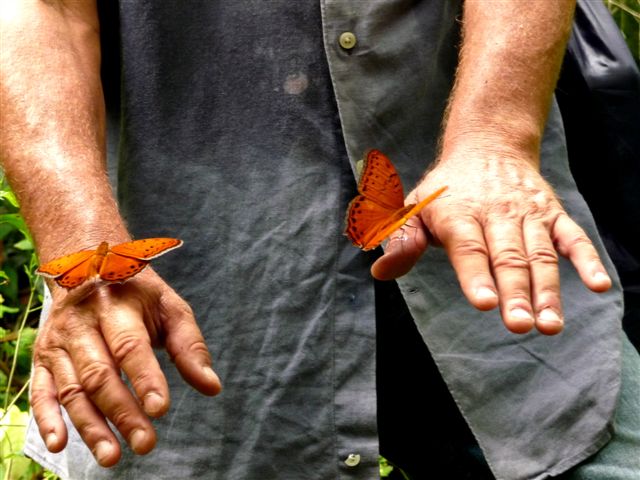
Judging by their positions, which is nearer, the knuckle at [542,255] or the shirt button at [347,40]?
the knuckle at [542,255]

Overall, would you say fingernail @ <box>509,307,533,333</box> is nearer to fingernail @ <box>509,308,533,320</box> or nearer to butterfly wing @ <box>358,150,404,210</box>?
fingernail @ <box>509,308,533,320</box>

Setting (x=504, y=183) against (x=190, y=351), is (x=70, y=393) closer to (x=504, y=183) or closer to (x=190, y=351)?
(x=190, y=351)

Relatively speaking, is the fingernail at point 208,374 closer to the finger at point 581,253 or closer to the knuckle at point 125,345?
the knuckle at point 125,345

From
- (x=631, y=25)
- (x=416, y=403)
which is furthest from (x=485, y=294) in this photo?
(x=631, y=25)

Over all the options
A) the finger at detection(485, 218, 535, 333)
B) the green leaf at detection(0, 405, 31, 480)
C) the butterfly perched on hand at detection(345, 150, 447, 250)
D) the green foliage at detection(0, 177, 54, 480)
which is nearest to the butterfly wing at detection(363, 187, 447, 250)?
the butterfly perched on hand at detection(345, 150, 447, 250)

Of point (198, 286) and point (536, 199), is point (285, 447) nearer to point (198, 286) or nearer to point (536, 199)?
point (198, 286)

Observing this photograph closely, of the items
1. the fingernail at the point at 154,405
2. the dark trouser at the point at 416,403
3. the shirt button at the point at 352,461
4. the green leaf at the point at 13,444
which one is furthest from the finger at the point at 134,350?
the green leaf at the point at 13,444

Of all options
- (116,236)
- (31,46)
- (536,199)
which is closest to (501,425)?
(536,199)
